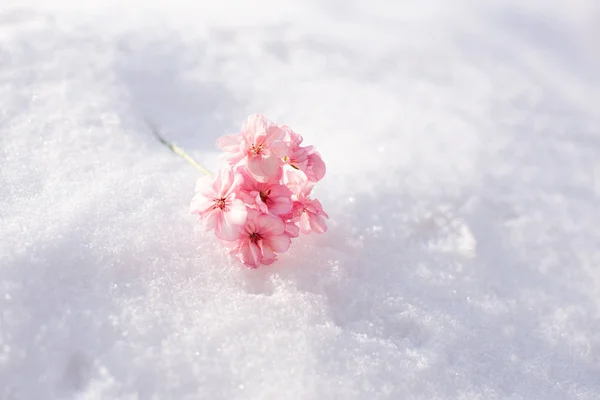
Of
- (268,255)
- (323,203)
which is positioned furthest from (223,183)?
(323,203)

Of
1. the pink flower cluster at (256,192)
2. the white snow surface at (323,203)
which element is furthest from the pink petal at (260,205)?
the white snow surface at (323,203)

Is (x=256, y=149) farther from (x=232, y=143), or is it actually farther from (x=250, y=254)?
(x=250, y=254)

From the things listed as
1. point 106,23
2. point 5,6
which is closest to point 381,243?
point 106,23

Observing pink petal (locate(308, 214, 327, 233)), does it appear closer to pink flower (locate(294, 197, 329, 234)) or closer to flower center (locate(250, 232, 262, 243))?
pink flower (locate(294, 197, 329, 234))

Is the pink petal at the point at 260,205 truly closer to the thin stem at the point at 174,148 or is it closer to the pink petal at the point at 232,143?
the pink petal at the point at 232,143

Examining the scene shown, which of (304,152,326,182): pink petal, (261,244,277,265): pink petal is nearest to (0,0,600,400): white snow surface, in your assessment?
(261,244,277,265): pink petal

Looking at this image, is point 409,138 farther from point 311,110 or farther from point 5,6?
point 5,6
